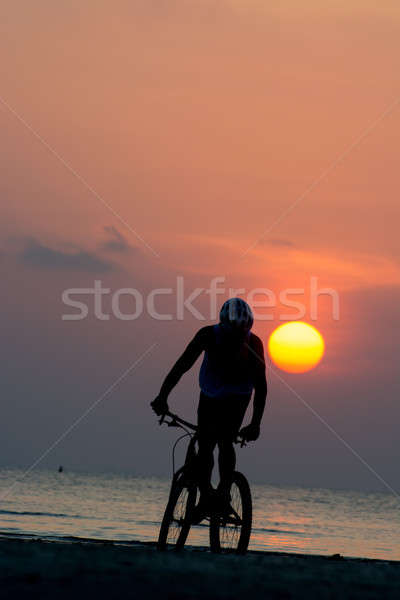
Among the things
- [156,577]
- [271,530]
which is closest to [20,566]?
[156,577]

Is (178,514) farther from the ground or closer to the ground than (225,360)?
closer to the ground

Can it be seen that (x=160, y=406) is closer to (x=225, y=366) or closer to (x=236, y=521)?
(x=225, y=366)

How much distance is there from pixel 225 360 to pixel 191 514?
54.6 inches

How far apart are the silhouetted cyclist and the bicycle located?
3.1 inches

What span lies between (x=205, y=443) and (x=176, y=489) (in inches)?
19.4

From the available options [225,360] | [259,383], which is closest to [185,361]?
[225,360]

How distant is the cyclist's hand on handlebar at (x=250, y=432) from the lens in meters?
7.77

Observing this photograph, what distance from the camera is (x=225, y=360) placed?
7.65 meters

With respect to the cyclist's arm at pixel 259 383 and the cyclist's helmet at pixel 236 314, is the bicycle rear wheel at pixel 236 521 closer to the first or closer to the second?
the cyclist's arm at pixel 259 383

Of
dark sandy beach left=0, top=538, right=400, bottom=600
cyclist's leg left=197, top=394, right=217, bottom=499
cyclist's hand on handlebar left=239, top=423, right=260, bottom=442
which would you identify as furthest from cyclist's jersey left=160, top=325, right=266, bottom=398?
dark sandy beach left=0, top=538, right=400, bottom=600

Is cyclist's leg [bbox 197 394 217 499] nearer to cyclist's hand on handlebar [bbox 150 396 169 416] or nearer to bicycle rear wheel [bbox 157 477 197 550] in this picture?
bicycle rear wheel [bbox 157 477 197 550]

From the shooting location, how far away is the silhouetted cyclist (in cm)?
761

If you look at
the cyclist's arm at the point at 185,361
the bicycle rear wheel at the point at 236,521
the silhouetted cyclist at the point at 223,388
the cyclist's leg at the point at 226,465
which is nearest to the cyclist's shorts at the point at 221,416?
the silhouetted cyclist at the point at 223,388

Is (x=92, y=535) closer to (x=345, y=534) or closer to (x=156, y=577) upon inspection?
(x=345, y=534)
